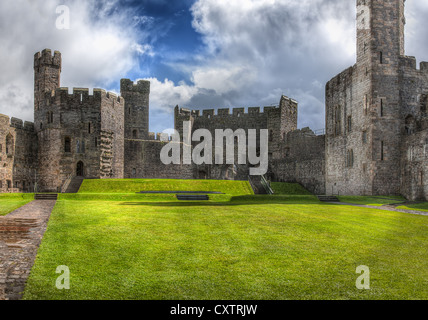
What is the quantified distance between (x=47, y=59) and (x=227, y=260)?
127 feet

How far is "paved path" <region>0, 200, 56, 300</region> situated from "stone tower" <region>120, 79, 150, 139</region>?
1493 inches

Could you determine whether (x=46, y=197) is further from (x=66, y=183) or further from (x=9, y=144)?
(x=9, y=144)

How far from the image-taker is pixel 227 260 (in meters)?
6.90

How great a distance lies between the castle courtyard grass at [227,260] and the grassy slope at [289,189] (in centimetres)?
2446

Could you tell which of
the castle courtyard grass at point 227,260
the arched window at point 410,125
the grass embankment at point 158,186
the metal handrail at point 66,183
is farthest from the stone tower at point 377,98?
the metal handrail at point 66,183

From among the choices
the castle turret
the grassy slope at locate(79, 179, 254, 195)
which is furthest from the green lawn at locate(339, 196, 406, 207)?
the castle turret

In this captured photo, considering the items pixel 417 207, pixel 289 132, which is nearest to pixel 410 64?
pixel 417 207

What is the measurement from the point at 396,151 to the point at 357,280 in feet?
79.4

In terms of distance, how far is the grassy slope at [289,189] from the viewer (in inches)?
1406

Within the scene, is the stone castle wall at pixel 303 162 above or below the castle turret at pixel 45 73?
below

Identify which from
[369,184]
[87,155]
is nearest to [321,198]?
[369,184]

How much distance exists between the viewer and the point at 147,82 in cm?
5100

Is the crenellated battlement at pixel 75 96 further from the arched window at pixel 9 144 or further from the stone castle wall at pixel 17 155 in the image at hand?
the arched window at pixel 9 144

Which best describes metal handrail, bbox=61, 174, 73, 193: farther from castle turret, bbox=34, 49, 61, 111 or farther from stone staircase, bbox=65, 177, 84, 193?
castle turret, bbox=34, 49, 61, 111
